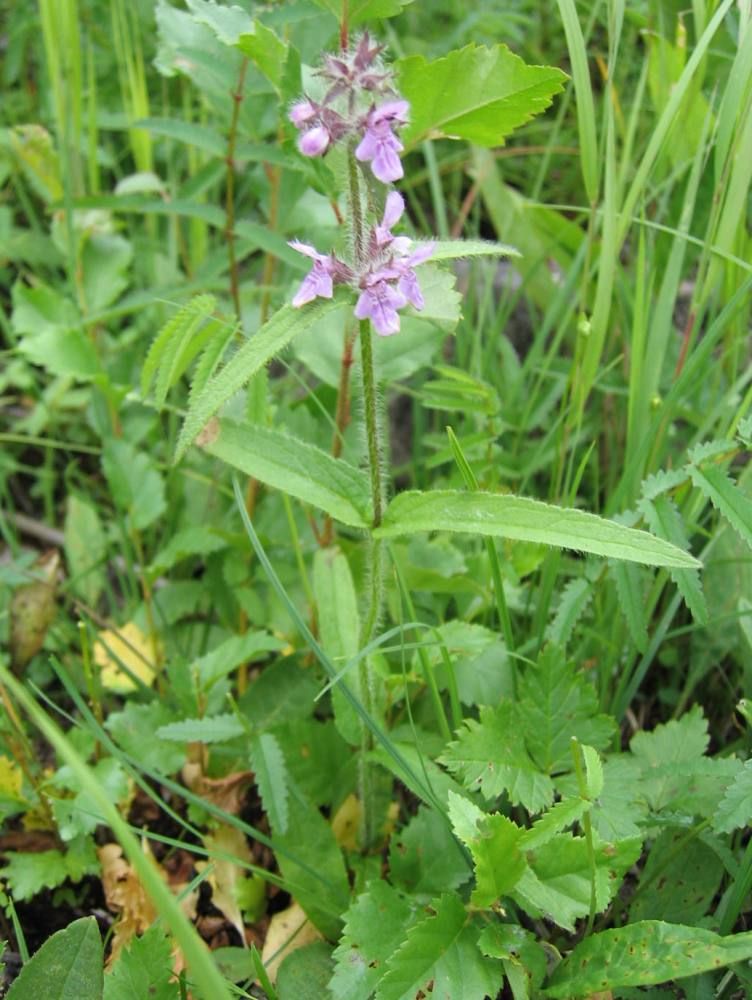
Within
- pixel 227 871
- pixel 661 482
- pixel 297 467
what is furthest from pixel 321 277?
pixel 227 871

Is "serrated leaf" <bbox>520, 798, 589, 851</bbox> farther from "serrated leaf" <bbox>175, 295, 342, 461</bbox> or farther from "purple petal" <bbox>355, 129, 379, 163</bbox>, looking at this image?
"purple petal" <bbox>355, 129, 379, 163</bbox>

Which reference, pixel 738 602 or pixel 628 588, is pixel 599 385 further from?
pixel 628 588

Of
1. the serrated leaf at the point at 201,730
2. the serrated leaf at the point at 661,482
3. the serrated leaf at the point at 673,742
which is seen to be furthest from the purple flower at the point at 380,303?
the serrated leaf at the point at 673,742

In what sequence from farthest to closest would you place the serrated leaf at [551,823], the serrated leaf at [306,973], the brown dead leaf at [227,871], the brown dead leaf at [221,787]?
the brown dead leaf at [221,787], the brown dead leaf at [227,871], the serrated leaf at [306,973], the serrated leaf at [551,823]

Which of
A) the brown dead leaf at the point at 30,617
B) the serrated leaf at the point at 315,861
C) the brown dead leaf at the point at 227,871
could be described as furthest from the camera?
the brown dead leaf at the point at 30,617

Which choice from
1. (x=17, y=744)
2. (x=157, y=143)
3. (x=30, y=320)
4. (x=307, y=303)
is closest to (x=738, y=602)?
(x=307, y=303)

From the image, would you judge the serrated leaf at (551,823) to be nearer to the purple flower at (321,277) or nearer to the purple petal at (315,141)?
the purple flower at (321,277)
